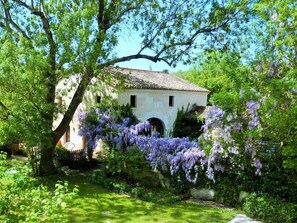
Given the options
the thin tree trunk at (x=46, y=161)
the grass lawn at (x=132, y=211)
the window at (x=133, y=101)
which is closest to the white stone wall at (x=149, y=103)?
the window at (x=133, y=101)

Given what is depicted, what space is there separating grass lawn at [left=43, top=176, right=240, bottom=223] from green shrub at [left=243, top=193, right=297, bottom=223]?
2.15 ft

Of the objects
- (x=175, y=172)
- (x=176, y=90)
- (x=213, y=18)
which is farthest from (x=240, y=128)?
(x=176, y=90)

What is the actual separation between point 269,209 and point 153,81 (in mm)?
16022

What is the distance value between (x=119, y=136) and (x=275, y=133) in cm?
801

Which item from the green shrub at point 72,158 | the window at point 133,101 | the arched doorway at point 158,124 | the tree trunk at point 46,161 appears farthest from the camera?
the arched doorway at point 158,124

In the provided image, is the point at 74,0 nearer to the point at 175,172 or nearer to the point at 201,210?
the point at 175,172

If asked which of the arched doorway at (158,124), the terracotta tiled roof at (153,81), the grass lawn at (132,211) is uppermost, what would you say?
the terracotta tiled roof at (153,81)

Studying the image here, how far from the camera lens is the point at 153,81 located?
2394 centimetres

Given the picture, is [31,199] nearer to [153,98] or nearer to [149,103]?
[149,103]

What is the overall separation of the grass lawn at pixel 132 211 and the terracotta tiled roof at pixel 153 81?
413 inches

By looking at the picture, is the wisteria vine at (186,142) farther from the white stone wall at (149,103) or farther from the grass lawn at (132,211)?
the white stone wall at (149,103)

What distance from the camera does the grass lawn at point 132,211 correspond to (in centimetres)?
945

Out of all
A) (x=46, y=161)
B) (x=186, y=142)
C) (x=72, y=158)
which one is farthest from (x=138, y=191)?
(x=72, y=158)

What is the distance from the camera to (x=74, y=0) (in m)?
12.3
